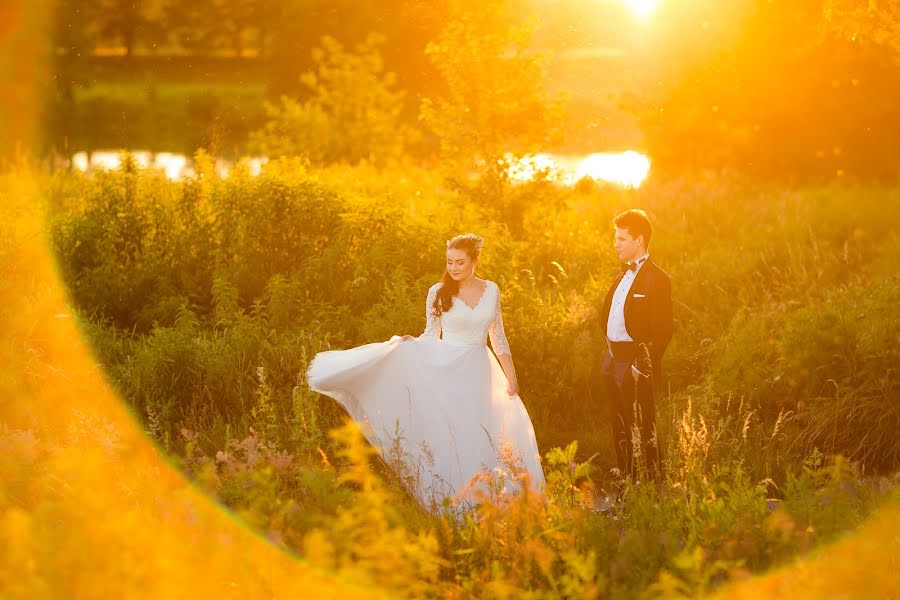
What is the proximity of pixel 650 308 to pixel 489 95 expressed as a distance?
828 cm

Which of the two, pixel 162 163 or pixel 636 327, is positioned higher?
pixel 162 163

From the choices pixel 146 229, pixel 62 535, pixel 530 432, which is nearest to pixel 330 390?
pixel 530 432

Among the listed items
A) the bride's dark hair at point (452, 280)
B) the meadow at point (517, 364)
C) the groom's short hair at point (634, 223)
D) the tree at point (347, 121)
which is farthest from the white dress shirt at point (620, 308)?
the tree at point (347, 121)

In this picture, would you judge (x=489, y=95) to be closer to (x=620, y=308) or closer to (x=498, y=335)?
(x=498, y=335)

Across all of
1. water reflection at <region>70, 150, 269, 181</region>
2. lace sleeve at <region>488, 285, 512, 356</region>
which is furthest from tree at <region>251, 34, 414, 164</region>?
lace sleeve at <region>488, 285, 512, 356</region>

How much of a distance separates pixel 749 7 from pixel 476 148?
12383 mm

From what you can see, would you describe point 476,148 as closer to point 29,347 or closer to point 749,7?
point 29,347

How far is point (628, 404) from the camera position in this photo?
7223 mm

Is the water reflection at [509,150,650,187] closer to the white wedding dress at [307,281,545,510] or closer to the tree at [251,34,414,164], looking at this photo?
the tree at [251,34,414,164]

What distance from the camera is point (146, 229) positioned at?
12234 millimetres

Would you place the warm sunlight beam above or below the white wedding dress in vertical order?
above

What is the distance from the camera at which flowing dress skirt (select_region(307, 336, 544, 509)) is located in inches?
289

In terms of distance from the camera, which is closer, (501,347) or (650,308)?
(650,308)

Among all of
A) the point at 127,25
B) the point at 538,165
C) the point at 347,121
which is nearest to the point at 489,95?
the point at 538,165
